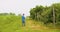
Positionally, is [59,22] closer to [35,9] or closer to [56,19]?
[56,19]

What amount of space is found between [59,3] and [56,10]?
154 cm

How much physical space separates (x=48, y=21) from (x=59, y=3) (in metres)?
2.54

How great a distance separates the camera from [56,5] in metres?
20.9

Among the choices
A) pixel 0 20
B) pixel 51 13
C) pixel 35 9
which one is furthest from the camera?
pixel 35 9

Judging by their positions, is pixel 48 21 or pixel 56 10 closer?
pixel 56 10

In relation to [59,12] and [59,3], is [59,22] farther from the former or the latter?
[59,3]

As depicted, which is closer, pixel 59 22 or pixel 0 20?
pixel 59 22

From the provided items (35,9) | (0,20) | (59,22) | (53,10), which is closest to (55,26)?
(59,22)

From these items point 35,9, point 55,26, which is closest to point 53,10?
point 55,26

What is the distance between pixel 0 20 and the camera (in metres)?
23.4

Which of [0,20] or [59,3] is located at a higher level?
[59,3]

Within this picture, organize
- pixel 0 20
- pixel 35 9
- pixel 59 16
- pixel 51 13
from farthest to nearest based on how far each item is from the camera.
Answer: pixel 35 9, pixel 0 20, pixel 51 13, pixel 59 16

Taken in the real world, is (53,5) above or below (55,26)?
above

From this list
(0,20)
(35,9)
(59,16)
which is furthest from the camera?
(35,9)
